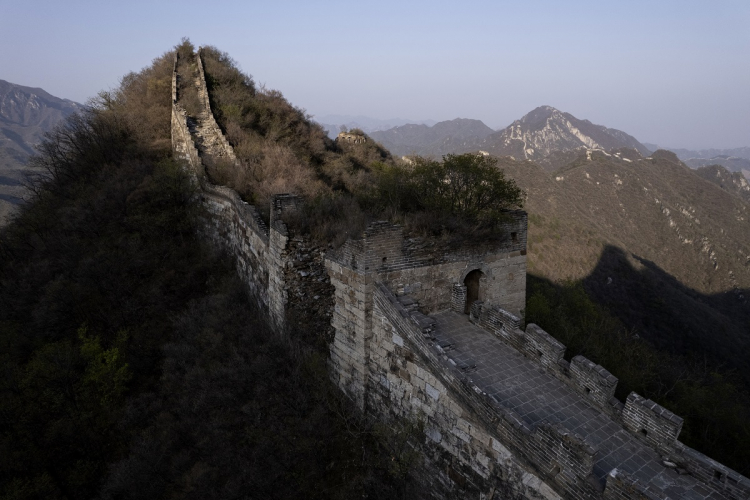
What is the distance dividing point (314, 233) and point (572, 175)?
205 ft

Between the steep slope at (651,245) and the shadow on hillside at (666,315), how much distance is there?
0.33 feet

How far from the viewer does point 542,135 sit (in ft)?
445

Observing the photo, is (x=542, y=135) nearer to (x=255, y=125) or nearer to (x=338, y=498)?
(x=255, y=125)

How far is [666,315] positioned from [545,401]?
34.4 metres

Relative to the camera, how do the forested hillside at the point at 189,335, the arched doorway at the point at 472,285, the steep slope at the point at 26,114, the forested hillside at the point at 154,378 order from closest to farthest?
the forested hillside at the point at 154,378 < the forested hillside at the point at 189,335 < the arched doorway at the point at 472,285 < the steep slope at the point at 26,114

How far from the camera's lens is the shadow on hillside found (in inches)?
1201

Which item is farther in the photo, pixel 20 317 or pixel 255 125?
pixel 255 125

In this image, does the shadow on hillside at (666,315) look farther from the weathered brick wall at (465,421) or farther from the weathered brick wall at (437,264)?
the weathered brick wall at (465,421)

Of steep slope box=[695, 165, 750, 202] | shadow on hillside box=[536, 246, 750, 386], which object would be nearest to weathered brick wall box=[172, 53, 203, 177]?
shadow on hillside box=[536, 246, 750, 386]

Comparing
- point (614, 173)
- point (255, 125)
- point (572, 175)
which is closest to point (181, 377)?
point (255, 125)

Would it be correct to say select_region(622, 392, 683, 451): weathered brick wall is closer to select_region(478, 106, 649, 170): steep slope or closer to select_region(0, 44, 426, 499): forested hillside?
select_region(0, 44, 426, 499): forested hillside

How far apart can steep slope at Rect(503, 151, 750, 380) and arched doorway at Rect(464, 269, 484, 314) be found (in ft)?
87.6

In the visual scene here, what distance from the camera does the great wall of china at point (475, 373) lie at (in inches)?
200

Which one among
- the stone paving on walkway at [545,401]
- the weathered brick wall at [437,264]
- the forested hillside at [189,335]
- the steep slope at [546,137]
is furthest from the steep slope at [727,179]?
the stone paving on walkway at [545,401]
